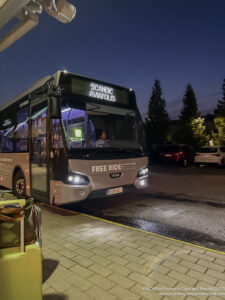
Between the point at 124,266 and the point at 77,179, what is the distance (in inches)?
101

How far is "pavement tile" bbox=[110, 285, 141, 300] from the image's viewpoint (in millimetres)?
2721

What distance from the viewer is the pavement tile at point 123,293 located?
8.93 ft

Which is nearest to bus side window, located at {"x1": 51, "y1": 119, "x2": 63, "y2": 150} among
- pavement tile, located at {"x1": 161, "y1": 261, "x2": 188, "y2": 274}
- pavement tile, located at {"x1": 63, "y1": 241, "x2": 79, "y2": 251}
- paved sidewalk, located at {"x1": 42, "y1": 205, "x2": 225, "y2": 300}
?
paved sidewalk, located at {"x1": 42, "y1": 205, "x2": 225, "y2": 300}

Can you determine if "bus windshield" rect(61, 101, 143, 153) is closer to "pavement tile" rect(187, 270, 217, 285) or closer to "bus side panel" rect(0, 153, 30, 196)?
"bus side panel" rect(0, 153, 30, 196)

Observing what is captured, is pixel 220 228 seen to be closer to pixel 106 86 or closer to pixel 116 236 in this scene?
pixel 116 236

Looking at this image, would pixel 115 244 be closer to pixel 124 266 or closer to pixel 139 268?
pixel 124 266

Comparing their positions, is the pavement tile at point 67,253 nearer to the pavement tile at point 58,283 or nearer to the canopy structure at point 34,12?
the pavement tile at point 58,283

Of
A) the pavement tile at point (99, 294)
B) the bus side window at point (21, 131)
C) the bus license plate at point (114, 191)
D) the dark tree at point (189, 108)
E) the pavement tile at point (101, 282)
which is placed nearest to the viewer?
the pavement tile at point (99, 294)

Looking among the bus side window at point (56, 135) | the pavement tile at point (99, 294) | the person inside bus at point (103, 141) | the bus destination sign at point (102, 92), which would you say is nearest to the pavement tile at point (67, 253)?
the pavement tile at point (99, 294)

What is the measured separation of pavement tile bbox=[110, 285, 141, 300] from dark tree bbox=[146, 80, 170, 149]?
3451cm

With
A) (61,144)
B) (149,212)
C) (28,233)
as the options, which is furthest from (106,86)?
(28,233)

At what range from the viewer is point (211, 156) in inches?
720

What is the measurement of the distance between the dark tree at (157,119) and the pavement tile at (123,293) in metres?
34.5

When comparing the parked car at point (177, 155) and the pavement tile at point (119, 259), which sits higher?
the parked car at point (177, 155)
